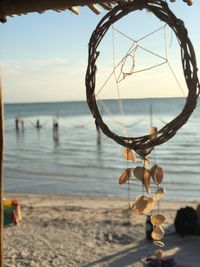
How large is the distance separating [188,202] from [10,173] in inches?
325

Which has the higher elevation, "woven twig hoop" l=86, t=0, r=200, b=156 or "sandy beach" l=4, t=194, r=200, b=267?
"woven twig hoop" l=86, t=0, r=200, b=156

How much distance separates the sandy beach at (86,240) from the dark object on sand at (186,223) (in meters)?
0.11

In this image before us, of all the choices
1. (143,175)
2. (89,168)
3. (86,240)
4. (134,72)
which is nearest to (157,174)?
(143,175)

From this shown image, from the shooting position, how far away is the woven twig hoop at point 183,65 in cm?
196

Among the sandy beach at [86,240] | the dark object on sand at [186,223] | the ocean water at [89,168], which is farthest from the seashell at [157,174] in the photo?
the ocean water at [89,168]

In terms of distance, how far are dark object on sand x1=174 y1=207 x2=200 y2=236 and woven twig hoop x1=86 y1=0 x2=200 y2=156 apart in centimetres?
572

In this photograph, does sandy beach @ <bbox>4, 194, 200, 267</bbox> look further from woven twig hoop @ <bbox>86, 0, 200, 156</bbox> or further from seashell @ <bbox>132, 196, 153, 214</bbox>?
woven twig hoop @ <bbox>86, 0, 200, 156</bbox>

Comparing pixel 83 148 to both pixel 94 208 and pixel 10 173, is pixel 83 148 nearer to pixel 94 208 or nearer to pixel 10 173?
pixel 10 173

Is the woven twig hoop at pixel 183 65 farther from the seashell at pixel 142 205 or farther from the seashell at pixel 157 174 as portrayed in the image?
the seashell at pixel 142 205

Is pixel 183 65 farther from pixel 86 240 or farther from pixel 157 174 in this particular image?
pixel 86 240

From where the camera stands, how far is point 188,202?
39.1ft

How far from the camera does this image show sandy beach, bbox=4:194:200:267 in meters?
6.65

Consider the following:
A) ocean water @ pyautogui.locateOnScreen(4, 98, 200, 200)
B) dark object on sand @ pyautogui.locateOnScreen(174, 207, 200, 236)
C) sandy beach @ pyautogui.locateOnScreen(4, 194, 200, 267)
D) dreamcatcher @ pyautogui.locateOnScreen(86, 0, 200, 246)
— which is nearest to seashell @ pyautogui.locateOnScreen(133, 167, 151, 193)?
dreamcatcher @ pyautogui.locateOnScreen(86, 0, 200, 246)

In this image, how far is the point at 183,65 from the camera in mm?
1971
